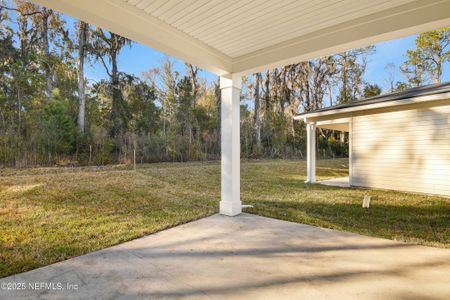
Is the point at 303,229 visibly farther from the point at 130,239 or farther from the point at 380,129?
the point at 380,129

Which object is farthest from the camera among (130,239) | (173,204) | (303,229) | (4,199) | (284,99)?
(284,99)

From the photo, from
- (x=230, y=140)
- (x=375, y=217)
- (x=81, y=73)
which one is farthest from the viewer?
(x=81, y=73)

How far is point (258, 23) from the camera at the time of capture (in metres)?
2.53

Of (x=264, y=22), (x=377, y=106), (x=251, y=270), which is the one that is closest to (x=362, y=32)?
(x=264, y=22)

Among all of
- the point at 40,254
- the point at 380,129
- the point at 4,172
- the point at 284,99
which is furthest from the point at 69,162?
the point at 284,99

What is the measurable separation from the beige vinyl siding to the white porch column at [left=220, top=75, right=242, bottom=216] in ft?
15.2

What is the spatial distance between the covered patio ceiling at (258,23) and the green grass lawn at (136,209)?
2.28m

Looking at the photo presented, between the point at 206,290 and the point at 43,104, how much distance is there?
30.8ft

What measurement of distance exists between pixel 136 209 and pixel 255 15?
3509 mm

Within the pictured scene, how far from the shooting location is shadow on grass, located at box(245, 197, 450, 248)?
3.05 m

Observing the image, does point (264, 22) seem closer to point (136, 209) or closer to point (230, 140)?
point (230, 140)

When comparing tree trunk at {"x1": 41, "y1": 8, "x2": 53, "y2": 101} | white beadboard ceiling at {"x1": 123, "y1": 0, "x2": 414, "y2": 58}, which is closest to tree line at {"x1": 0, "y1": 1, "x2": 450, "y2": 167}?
tree trunk at {"x1": 41, "y1": 8, "x2": 53, "y2": 101}

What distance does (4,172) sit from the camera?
5934mm

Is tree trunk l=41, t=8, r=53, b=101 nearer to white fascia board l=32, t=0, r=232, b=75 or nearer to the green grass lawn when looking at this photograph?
the green grass lawn
